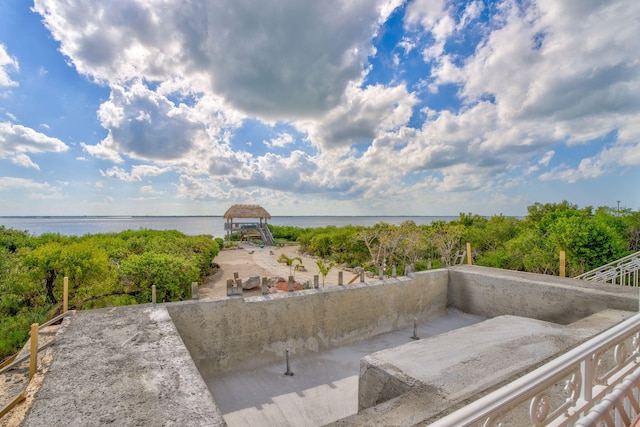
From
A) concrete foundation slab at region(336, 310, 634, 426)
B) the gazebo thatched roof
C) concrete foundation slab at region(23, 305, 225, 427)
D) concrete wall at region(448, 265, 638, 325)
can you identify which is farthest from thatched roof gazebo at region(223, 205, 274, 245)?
concrete foundation slab at region(336, 310, 634, 426)

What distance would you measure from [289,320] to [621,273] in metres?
9.07

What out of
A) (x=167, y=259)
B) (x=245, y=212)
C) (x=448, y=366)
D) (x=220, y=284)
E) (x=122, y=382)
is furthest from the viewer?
(x=245, y=212)

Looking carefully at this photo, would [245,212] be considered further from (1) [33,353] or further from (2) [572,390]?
(2) [572,390]

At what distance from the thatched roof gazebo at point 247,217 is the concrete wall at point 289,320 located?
24.8 metres

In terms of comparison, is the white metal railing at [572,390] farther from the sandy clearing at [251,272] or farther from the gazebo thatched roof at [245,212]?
the gazebo thatched roof at [245,212]

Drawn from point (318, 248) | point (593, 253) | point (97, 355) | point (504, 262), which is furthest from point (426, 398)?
point (318, 248)

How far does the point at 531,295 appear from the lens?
8164 millimetres

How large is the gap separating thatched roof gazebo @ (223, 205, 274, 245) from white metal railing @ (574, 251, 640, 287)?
26.7 m

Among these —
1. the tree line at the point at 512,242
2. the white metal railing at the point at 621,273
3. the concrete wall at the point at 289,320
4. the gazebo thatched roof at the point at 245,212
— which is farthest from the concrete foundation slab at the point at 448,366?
the gazebo thatched roof at the point at 245,212

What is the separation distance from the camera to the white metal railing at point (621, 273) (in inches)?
327

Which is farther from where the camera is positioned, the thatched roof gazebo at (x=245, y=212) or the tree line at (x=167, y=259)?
the thatched roof gazebo at (x=245, y=212)

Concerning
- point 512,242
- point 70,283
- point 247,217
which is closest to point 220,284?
point 70,283

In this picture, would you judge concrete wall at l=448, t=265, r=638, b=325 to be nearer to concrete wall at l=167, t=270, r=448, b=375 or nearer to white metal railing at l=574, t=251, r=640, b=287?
white metal railing at l=574, t=251, r=640, b=287

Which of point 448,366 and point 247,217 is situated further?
point 247,217
